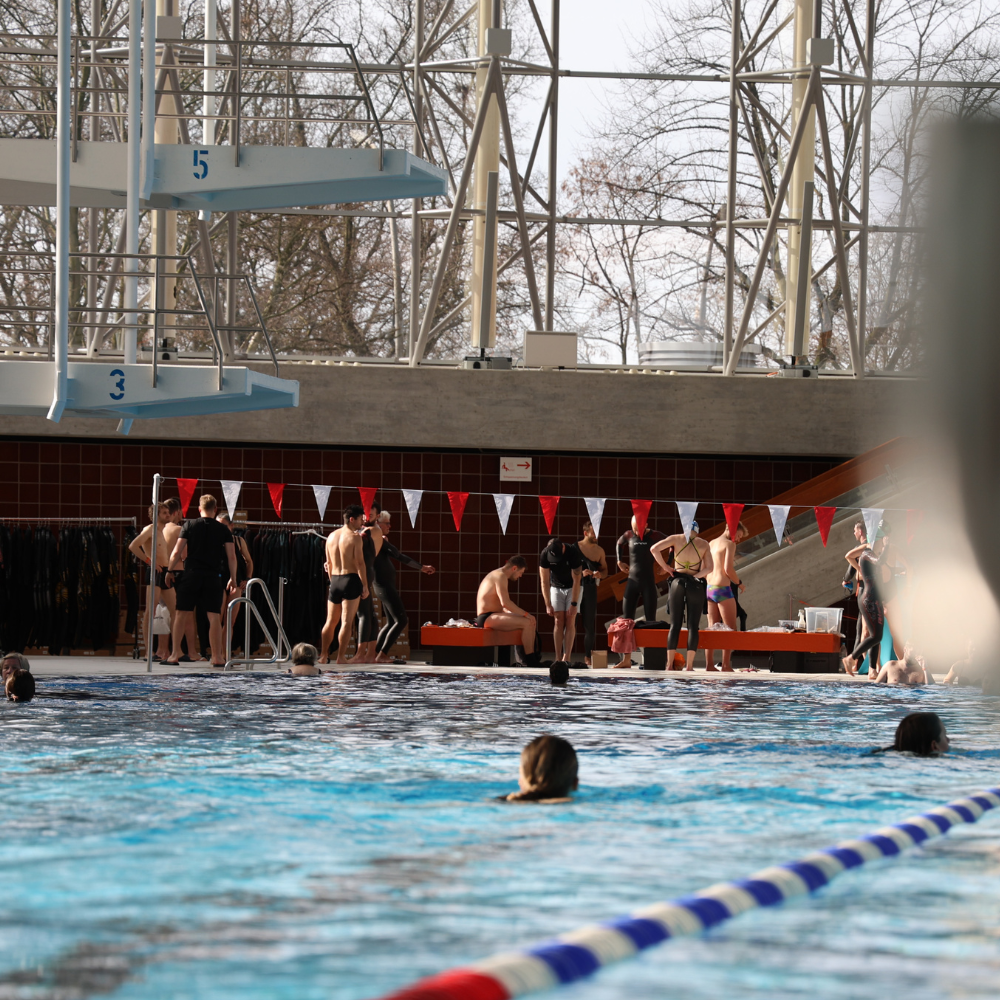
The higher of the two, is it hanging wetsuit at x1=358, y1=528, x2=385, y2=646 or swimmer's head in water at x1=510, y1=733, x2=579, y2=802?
hanging wetsuit at x1=358, y1=528, x2=385, y2=646

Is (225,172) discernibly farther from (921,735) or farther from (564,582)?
(921,735)

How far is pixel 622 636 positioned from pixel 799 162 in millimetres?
7703

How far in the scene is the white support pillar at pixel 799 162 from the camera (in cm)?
1962

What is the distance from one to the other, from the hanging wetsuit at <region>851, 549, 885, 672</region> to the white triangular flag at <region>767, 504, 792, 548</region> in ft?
6.55

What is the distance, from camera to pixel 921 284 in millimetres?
9336

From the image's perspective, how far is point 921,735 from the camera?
859 centimetres

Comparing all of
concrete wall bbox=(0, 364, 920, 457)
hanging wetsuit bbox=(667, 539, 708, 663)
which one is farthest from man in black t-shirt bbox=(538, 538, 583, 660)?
concrete wall bbox=(0, 364, 920, 457)

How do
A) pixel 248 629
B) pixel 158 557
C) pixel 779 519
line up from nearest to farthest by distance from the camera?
pixel 248 629
pixel 158 557
pixel 779 519

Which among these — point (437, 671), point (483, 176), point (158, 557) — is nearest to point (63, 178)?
point (158, 557)

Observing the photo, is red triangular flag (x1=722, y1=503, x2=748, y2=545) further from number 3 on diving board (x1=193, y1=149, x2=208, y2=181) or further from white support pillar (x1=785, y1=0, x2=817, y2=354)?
number 3 on diving board (x1=193, y1=149, x2=208, y2=181)

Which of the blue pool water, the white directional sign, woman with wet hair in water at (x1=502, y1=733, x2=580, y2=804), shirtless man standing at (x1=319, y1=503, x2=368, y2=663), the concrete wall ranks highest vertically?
the concrete wall

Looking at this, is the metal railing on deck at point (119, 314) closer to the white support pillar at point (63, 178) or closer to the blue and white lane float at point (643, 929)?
the white support pillar at point (63, 178)

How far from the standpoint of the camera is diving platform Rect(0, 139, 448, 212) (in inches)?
494

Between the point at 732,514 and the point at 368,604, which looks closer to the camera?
the point at 368,604
